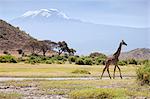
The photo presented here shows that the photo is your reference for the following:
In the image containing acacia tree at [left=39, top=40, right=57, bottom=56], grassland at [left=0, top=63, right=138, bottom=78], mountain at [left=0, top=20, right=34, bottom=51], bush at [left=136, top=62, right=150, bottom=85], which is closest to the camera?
bush at [left=136, top=62, right=150, bottom=85]

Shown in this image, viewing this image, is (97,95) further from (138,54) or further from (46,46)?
(138,54)

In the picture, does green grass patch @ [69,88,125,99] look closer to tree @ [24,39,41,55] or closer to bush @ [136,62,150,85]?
bush @ [136,62,150,85]

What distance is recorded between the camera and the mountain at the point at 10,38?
5979 inches

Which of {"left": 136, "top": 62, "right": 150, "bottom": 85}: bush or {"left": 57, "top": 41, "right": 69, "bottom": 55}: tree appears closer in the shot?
{"left": 136, "top": 62, "right": 150, "bottom": 85}: bush

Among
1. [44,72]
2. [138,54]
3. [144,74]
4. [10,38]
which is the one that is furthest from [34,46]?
[144,74]

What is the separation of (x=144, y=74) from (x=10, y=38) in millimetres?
131625

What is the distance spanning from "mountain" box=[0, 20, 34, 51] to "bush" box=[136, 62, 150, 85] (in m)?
120

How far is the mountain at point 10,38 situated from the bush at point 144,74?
120 meters

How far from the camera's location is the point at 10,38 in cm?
15888

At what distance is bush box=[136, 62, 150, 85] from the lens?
30.3 meters

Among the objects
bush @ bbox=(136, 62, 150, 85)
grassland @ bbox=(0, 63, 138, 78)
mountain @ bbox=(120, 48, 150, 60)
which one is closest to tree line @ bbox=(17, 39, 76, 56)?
mountain @ bbox=(120, 48, 150, 60)

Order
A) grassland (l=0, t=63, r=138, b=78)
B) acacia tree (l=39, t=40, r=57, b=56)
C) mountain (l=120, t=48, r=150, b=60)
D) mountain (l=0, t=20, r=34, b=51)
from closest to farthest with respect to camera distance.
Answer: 1. grassland (l=0, t=63, r=138, b=78)
2. acacia tree (l=39, t=40, r=57, b=56)
3. mountain (l=120, t=48, r=150, b=60)
4. mountain (l=0, t=20, r=34, b=51)

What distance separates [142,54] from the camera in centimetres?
15438

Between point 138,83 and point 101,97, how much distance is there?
954 cm
